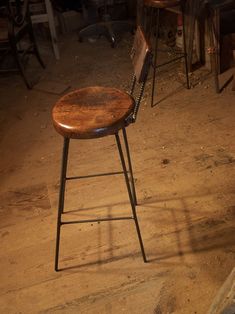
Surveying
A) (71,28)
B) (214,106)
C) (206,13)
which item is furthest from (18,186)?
(71,28)

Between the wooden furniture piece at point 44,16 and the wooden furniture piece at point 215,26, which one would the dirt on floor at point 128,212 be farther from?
the wooden furniture piece at point 44,16

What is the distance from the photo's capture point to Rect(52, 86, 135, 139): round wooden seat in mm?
1203

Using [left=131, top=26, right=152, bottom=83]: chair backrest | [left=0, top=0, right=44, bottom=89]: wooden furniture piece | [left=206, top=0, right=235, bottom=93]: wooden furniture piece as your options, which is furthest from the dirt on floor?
[left=131, top=26, right=152, bottom=83]: chair backrest

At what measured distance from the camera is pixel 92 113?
1275mm

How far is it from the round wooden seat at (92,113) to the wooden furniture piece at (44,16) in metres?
2.30

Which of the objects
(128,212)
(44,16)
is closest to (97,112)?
(128,212)

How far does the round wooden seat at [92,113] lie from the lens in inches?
47.4

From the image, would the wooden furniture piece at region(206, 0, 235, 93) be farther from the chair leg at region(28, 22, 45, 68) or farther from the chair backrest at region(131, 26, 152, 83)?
the chair leg at region(28, 22, 45, 68)

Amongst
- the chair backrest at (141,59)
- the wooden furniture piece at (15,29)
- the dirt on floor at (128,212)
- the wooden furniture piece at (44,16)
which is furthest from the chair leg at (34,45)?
the chair backrest at (141,59)

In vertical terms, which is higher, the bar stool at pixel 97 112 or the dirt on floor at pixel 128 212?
the bar stool at pixel 97 112

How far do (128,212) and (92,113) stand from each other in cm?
70

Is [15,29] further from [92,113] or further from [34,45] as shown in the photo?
[92,113]

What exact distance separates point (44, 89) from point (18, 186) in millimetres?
1307

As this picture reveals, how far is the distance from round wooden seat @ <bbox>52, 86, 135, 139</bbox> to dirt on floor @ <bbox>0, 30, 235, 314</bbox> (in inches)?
26.2
